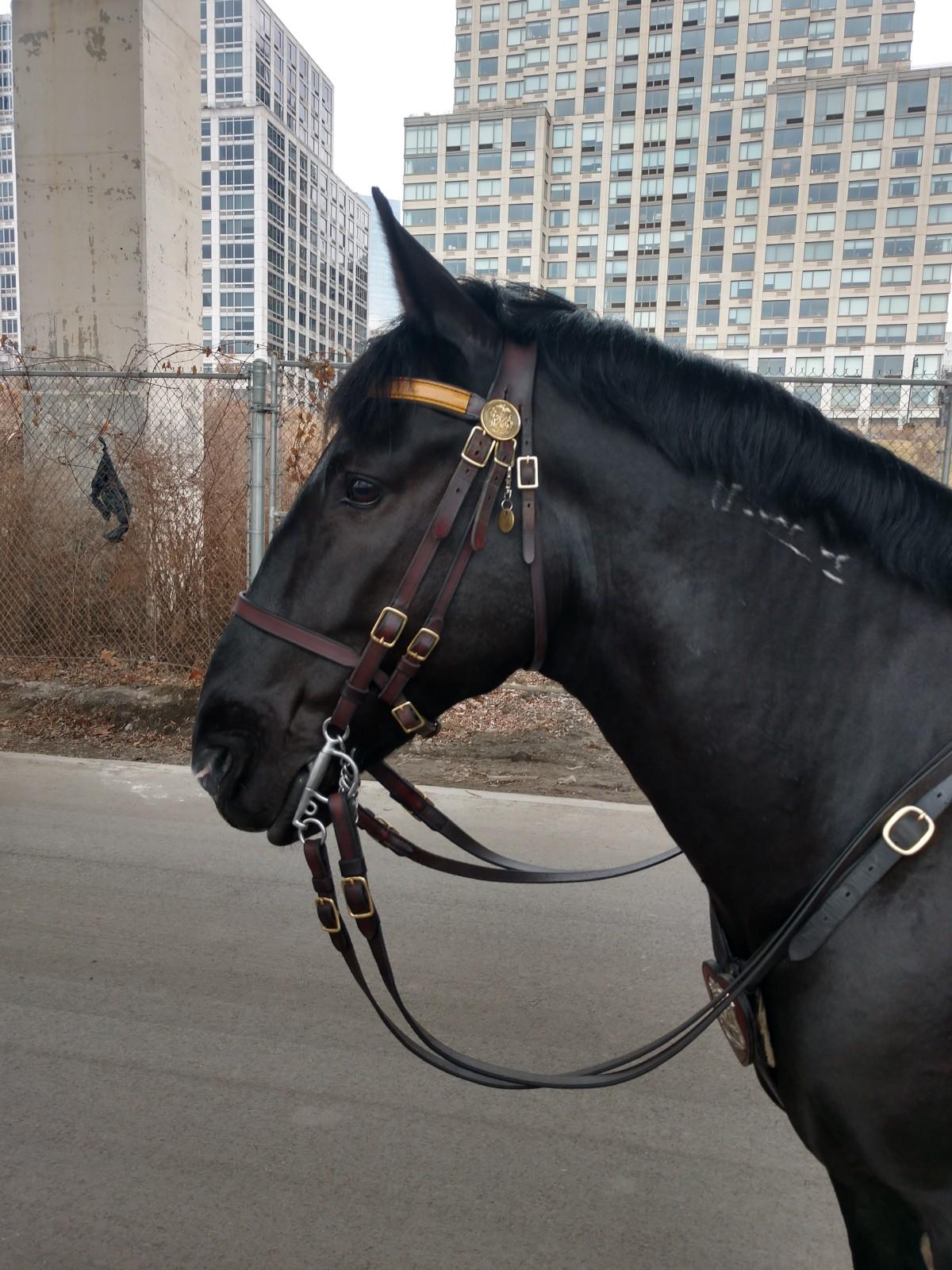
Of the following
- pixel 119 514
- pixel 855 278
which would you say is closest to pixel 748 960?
pixel 119 514

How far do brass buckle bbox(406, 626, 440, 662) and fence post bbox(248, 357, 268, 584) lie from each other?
5.22 metres

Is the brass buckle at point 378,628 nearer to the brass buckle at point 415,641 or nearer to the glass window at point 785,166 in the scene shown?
the brass buckle at point 415,641

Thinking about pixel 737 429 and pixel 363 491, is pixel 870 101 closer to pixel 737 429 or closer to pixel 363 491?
pixel 737 429

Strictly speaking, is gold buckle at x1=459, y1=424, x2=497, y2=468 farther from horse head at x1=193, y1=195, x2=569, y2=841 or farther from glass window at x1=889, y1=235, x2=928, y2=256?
glass window at x1=889, y1=235, x2=928, y2=256

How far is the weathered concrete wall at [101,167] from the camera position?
7.77 metres

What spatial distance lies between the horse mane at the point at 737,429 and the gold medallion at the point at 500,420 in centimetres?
11

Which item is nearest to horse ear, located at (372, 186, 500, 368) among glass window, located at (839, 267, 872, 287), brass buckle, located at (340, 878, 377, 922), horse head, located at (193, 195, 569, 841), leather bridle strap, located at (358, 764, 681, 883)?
horse head, located at (193, 195, 569, 841)

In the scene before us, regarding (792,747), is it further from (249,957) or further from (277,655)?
(249,957)

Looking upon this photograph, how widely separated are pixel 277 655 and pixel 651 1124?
2.02m

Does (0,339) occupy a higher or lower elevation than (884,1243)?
higher

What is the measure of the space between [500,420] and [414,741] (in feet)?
17.7

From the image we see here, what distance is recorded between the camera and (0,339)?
24.5 feet

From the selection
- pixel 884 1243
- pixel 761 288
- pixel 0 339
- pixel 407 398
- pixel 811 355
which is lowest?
pixel 884 1243

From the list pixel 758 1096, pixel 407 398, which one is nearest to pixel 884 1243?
pixel 758 1096
